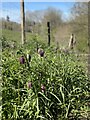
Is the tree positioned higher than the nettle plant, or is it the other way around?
the tree

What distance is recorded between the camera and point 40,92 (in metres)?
1.71

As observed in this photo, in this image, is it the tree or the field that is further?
the tree

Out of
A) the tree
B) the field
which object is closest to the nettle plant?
the field

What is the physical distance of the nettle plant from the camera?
1.66 meters

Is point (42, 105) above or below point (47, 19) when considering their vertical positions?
below

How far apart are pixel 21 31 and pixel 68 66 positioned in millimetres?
2766

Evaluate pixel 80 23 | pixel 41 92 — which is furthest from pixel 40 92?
pixel 80 23

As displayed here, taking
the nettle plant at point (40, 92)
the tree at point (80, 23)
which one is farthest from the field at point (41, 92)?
the tree at point (80, 23)

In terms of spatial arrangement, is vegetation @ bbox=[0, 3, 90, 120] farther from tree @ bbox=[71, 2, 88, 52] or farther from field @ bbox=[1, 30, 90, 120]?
tree @ bbox=[71, 2, 88, 52]

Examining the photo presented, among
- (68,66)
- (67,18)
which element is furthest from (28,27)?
(68,66)

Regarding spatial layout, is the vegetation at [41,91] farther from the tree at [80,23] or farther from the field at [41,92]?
the tree at [80,23]

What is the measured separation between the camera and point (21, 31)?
502 cm

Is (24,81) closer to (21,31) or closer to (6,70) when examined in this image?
(6,70)

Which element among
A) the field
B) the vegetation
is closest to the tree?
the vegetation
